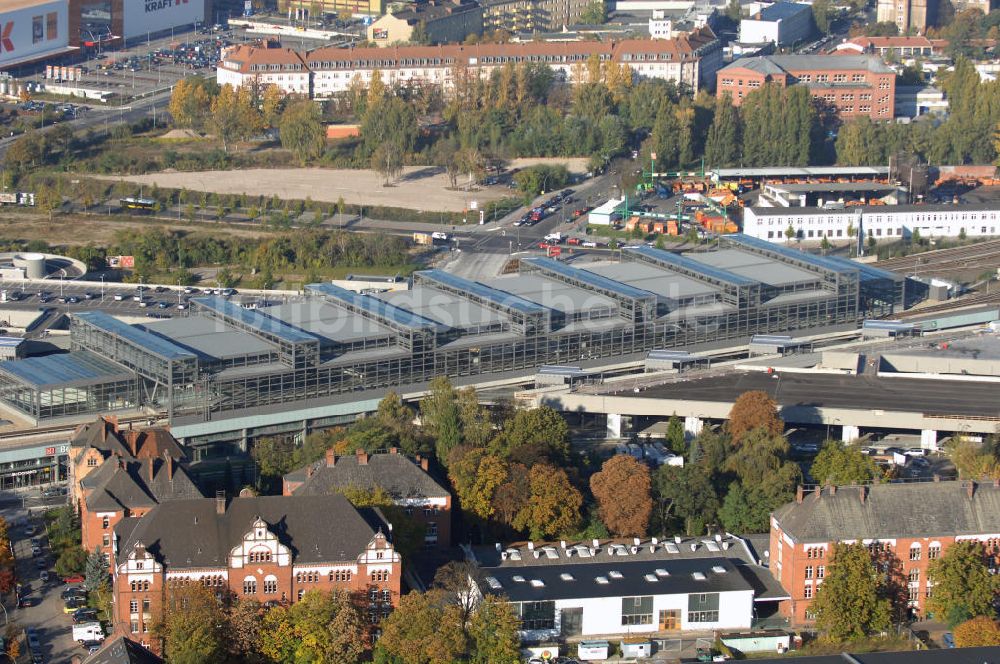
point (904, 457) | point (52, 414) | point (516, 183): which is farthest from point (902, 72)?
point (52, 414)

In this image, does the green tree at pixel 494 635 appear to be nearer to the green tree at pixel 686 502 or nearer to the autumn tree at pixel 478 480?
the autumn tree at pixel 478 480

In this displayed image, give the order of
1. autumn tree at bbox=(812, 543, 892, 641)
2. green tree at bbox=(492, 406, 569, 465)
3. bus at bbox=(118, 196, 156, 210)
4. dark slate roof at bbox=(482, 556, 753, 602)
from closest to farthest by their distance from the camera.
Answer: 1. autumn tree at bbox=(812, 543, 892, 641)
2. dark slate roof at bbox=(482, 556, 753, 602)
3. green tree at bbox=(492, 406, 569, 465)
4. bus at bbox=(118, 196, 156, 210)

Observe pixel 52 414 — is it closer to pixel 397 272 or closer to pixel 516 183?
pixel 397 272

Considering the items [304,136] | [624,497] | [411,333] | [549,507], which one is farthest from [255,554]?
[304,136]

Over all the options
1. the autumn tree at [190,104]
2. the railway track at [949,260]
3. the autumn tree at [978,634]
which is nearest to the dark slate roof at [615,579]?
the autumn tree at [978,634]

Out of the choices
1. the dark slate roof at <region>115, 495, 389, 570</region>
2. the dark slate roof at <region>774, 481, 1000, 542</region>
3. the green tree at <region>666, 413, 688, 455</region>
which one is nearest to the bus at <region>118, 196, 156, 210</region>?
the green tree at <region>666, 413, 688, 455</region>

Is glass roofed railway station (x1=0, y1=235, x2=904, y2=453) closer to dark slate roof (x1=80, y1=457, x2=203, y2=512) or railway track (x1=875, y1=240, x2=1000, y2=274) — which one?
dark slate roof (x1=80, y1=457, x2=203, y2=512)

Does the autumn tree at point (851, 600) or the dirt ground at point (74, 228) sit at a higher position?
the dirt ground at point (74, 228)
